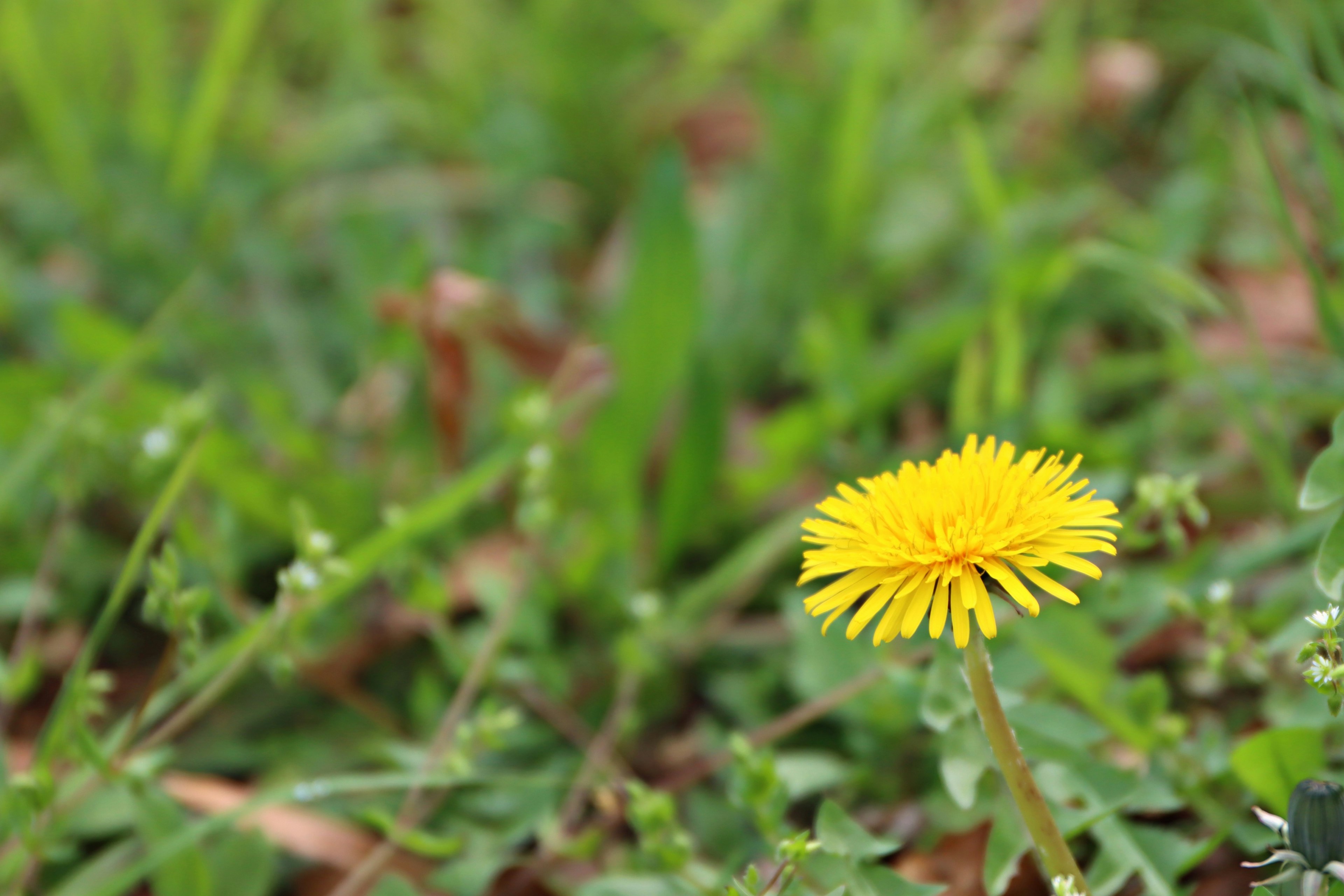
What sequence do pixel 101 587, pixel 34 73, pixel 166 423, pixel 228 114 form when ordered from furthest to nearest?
pixel 228 114 → pixel 34 73 → pixel 101 587 → pixel 166 423

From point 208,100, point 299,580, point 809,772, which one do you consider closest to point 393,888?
point 299,580

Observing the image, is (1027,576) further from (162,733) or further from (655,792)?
(162,733)

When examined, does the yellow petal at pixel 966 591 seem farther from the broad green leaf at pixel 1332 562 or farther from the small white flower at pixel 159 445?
the small white flower at pixel 159 445

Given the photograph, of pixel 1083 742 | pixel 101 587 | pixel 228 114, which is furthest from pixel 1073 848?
pixel 228 114

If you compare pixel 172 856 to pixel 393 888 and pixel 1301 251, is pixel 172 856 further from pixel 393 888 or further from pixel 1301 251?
pixel 1301 251

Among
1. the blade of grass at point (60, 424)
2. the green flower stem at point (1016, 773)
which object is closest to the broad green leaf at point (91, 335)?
the blade of grass at point (60, 424)

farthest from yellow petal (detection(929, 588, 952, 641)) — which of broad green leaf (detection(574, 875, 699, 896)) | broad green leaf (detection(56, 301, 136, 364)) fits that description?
broad green leaf (detection(56, 301, 136, 364))
